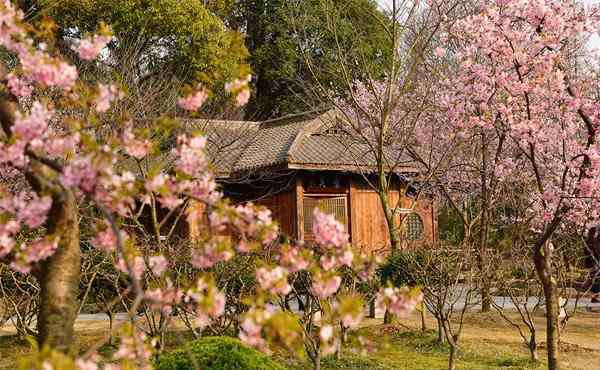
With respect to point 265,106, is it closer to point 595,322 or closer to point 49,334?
point 595,322

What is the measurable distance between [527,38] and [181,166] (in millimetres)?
6999

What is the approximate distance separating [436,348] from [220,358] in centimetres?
742

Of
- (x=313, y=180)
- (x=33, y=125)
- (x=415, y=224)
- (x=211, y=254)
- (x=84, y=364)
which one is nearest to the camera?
(x=84, y=364)

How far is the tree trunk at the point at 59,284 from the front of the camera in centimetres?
354

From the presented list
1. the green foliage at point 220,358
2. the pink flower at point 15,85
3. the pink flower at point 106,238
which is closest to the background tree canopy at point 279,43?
the green foliage at point 220,358

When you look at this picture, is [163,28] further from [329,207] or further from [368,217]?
[368,217]

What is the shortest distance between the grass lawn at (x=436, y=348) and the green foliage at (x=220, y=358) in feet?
12.8

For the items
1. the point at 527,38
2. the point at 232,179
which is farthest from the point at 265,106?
the point at 527,38

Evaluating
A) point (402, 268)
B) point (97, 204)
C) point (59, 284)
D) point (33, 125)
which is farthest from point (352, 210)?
point (97, 204)

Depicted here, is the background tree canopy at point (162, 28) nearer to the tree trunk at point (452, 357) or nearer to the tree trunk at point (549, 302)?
the tree trunk at point (452, 357)

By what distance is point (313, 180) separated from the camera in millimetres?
19547

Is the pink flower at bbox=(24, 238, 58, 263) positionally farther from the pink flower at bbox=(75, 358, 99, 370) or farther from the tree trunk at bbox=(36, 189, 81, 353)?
the pink flower at bbox=(75, 358, 99, 370)

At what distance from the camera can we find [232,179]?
1961 centimetres

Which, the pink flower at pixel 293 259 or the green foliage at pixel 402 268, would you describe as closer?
the pink flower at pixel 293 259
